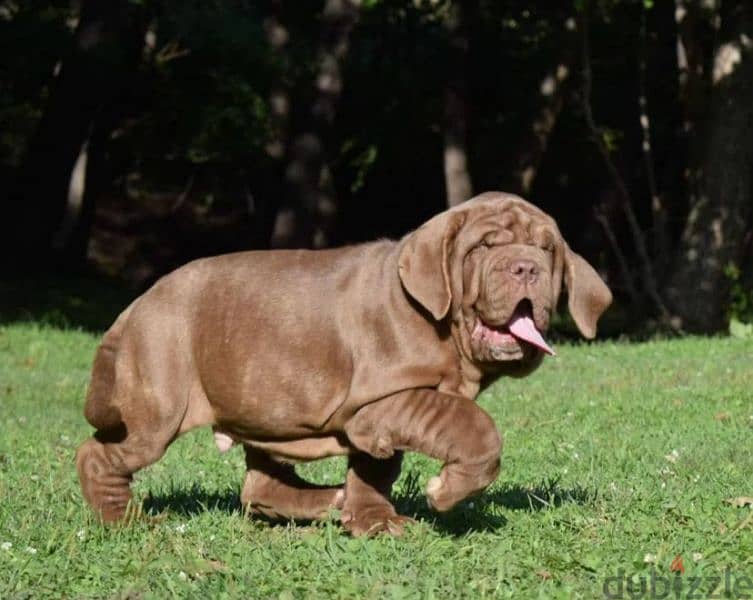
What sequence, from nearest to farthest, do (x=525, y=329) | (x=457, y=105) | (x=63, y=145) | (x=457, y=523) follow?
(x=525, y=329)
(x=457, y=523)
(x=63, y=145)
(x=457, y=105)

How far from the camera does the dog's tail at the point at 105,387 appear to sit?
6.79m

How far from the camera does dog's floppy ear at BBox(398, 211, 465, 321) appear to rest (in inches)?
243

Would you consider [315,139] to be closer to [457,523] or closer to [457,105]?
[457,105]

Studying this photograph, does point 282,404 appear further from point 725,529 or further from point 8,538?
point 725,529

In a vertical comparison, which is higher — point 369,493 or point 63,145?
point 63,145

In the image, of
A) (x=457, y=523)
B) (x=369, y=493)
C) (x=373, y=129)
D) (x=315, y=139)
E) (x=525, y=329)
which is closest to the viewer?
(x=525, y=329)

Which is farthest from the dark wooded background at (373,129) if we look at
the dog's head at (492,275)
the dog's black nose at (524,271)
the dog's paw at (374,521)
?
the dog's black nose at (524,271)

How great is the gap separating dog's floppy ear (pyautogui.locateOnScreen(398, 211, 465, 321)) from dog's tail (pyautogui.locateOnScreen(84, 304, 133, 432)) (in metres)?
1.43

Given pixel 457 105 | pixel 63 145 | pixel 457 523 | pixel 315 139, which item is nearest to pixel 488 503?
pixel 457 523

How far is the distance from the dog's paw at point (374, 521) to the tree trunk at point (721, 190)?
39.2 ft

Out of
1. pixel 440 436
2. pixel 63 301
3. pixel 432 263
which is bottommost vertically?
pixel 63 301

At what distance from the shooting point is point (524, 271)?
6035 millimetres

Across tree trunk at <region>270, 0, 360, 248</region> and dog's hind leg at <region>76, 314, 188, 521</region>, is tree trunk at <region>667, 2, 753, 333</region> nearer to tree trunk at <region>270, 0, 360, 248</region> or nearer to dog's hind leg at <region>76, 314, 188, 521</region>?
tree trunk at <region>270, 0, 360, 248</region>

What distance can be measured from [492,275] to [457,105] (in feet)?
50.8
